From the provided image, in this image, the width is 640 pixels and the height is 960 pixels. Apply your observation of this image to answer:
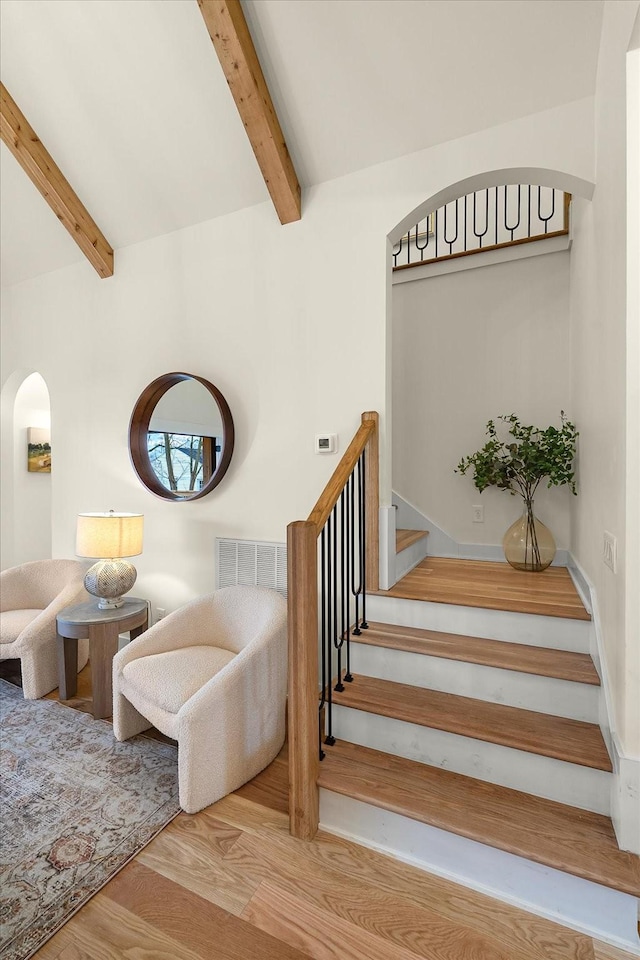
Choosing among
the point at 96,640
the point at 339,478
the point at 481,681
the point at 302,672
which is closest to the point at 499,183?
the point at 339,478

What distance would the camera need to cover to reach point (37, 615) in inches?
133

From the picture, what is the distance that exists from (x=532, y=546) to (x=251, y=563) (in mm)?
1774

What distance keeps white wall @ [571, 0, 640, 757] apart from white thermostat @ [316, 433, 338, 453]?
131 centimetres

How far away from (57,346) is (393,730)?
390 cm

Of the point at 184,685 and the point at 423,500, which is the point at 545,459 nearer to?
the point at 423,500

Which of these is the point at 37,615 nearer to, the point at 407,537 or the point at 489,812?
the point at 407,537

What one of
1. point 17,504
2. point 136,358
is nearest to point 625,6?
point 136,358

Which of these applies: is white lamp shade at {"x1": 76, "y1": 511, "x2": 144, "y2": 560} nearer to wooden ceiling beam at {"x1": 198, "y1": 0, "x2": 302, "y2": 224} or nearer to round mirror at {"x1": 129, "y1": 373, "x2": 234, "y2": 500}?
round mirror at {"x1": 129, "y1": 373, "x2": 234, "y2": 500}

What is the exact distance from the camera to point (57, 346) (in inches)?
160

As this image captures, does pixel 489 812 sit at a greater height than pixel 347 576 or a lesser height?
lesser

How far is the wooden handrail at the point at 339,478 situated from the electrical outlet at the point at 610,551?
101 cm

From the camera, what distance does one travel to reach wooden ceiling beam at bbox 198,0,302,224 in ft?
7.44

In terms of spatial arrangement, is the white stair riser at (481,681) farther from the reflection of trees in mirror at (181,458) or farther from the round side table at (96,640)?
the reflection of trees in mirror at (181,458)

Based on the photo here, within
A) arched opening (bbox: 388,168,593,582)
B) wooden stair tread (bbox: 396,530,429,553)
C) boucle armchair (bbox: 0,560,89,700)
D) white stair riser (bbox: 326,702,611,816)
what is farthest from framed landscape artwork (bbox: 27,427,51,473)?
white stair riser (bbox: 326,702,611,816)
